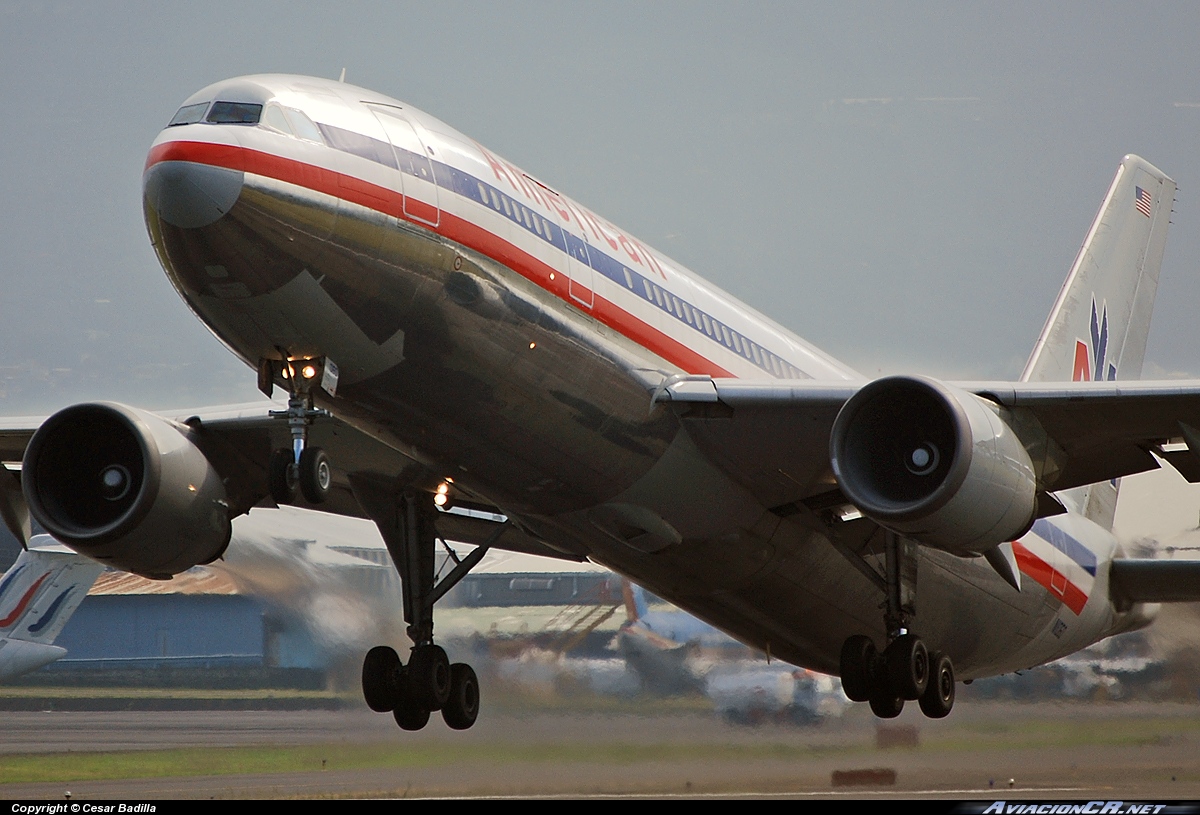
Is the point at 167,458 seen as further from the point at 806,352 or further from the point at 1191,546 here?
the point at 1191,546

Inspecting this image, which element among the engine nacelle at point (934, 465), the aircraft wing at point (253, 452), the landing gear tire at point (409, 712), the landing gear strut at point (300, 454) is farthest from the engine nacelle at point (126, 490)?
the engine nacelle at point (934, 465)

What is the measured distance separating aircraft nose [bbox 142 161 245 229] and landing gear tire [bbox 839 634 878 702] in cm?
802

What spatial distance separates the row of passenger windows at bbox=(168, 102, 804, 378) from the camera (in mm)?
9961

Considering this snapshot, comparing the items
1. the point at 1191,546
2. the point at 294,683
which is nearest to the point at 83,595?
the point at 294,683

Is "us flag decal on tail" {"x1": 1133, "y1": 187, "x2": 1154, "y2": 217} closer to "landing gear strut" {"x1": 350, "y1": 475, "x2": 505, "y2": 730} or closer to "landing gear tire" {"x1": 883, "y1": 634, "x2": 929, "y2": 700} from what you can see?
"landing gear tire" {"x1": 883, "y1": 634, "x2": 929, "y2": 700}

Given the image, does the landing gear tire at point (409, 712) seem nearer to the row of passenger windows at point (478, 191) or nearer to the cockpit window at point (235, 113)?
the row of passenger windows at point (478, 191)

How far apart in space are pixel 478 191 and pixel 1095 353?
10873 millimetres

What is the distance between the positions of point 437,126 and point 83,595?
11.0m

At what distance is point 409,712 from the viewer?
14.8m

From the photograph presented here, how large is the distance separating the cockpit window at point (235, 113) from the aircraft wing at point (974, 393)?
4.10 m

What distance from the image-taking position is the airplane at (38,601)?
1859 cm

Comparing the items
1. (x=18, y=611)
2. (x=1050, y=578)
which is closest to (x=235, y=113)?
(x=1050, y=578)

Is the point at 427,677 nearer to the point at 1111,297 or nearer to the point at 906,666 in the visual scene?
the point at 906,666

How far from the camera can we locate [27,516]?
15.5 meters
